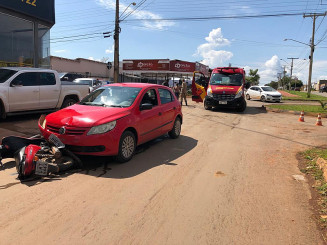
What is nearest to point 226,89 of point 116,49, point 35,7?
point 116,49

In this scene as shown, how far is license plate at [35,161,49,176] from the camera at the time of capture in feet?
15.1

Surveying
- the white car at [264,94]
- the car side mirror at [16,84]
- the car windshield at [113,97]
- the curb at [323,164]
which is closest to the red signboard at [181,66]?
the white car at [264,94]

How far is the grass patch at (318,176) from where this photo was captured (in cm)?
378

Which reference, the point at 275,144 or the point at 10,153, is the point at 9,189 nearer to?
the point at 10,153

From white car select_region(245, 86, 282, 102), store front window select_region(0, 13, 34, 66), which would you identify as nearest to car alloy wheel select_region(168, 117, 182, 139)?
store front window select_region(0, 13, 34, 66)

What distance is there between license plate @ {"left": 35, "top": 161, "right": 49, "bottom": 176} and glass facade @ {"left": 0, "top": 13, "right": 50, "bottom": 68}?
12324mm

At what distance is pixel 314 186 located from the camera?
4789 millimetres

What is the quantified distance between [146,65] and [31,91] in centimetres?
2670

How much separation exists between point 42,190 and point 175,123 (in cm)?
456

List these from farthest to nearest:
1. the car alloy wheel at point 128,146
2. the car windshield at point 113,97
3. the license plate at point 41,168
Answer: the car windshield at point 113,97 → the car alloy wheel at point 128,146 → the license plate at point 41,168

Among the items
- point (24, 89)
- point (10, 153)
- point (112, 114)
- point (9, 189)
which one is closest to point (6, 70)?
point (24, 89)

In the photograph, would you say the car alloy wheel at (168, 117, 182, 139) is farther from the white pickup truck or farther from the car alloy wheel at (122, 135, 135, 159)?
the white pickup truck

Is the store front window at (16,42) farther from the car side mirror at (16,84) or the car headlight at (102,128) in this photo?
the car headlight at (102,128)

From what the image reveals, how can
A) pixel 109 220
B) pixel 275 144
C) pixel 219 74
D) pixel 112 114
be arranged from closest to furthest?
1. pixel 109 220
2. pixel 112 114
3. pixel 275 144
4. pixel 219 74
